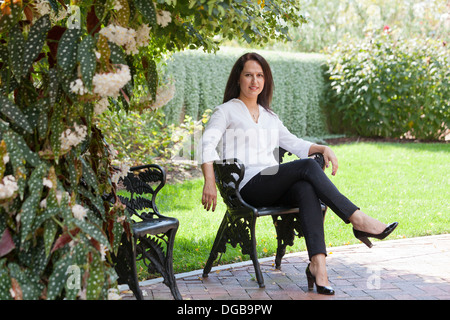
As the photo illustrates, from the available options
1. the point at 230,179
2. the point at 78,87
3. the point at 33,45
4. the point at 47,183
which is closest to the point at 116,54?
the point at 78,87

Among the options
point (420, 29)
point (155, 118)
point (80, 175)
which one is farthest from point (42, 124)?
point (420, 29)

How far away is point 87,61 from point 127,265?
1157 millimetres

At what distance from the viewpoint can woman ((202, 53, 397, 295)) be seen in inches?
128

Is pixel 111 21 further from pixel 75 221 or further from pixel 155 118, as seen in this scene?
pixel 155 118

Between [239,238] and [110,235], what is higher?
[110,235]

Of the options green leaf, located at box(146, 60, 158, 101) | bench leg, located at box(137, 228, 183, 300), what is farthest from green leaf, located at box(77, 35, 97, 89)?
bench leg, located at box(137, 228, 183, 300)

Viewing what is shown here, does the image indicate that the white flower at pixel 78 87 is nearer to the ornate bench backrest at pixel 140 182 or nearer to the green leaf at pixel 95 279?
the green leaf at pixel 95 279

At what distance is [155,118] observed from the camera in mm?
7582

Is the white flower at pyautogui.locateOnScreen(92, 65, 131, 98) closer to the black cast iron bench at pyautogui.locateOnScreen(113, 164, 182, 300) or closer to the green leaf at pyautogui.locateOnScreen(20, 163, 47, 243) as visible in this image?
the green leaf at pyautogui.locateOnScreen(20, 163, 47, 243)

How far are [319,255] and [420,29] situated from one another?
18.4 meters

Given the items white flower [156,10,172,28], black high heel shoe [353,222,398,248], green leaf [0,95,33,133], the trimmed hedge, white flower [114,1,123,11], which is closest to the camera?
green leaf [0,95,33,133]

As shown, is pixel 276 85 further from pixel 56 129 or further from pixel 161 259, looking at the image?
pixel 56 129

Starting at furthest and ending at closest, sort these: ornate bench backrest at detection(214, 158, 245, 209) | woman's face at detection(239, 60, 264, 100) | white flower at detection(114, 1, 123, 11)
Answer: woman's face at detection(239, 60, 264, 100) < ornate bench backrest at detection(214, 158, 245, 209) < white flower at detection(114, 1, 123, 11)

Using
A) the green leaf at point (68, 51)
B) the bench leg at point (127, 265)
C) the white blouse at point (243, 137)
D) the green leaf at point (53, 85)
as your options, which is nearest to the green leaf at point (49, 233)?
the green leaf at point (53, 85)
